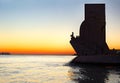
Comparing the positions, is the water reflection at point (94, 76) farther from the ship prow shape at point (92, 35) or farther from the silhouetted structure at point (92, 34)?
the silhouetted structure at point (92, 34)

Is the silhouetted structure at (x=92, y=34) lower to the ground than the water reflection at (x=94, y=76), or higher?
higher

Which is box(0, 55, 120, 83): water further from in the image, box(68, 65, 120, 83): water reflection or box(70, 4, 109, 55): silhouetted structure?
box(70, 4, 109, 55): silhouetted structure

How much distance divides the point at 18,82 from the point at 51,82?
117 inches

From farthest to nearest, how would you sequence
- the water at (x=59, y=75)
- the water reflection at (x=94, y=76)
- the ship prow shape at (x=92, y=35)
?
1. the ship prow shape at (x=92, y=35)
2. the water reflection at (x=94, y=76)
3. the water at (x=59, y=75)

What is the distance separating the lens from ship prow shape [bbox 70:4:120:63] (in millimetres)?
70062

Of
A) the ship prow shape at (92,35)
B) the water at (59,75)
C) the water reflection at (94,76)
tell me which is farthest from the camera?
the ship prow shape at (92,35)

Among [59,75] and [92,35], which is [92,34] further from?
[59,75]

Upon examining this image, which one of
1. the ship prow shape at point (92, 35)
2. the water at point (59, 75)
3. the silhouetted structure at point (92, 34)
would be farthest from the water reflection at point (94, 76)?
the silhouetted structure at point (92, 34)

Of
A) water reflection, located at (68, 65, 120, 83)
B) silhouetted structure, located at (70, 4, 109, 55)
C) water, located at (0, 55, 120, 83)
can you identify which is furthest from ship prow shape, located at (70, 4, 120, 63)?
water reflection, located at (68, 65, 120, 83)

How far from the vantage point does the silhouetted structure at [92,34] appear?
70.1 metres

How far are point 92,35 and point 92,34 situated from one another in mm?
226

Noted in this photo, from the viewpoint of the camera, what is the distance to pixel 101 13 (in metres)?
71.1

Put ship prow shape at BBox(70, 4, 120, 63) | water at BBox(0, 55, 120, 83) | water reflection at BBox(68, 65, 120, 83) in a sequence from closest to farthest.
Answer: water at BBox(0, 55, 120, 83)
water reflection at BBox(68, 65, 120, 83)
ship prow shape at BBox(70, 4, 120, 63)

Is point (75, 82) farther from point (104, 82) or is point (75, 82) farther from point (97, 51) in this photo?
point (97, 51)
